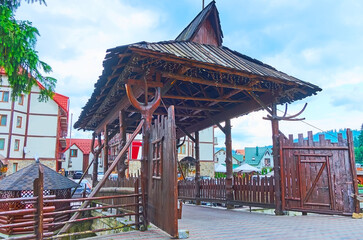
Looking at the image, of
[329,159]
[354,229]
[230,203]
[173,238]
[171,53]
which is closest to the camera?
[173,238]

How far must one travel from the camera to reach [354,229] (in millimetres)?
5465

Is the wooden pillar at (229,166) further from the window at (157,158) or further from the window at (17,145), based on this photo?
the window at (17,145)

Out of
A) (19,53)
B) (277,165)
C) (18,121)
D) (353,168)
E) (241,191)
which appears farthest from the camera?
(18,121)

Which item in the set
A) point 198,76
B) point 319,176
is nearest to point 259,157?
point 319,176

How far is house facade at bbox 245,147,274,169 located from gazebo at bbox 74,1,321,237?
53797 mm

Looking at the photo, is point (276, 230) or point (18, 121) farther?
point (18, 121)

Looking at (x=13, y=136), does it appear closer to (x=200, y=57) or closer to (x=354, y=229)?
(x=200, y=57)

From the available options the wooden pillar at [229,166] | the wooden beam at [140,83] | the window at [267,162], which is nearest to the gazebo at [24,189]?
the wooden beam at [140,83]

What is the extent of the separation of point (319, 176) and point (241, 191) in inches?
116

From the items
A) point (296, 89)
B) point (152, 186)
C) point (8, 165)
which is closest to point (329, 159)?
point (296, 89)

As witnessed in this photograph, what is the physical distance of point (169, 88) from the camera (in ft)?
23.1

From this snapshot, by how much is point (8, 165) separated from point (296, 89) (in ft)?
99.6

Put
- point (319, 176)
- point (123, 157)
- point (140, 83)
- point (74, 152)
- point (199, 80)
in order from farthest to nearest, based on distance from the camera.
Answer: point (74, 152) → point (123, 157) → point (319, 176) → point (199, 80) → point (140, 83)

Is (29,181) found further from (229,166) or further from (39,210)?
(229,166)
